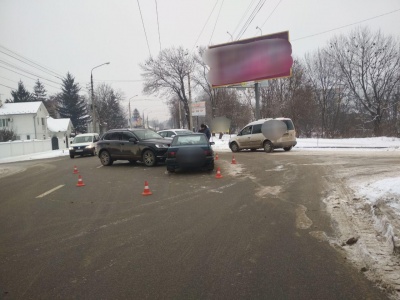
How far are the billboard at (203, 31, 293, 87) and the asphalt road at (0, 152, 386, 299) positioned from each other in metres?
20.4

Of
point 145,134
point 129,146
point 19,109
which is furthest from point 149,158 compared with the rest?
point 19,109

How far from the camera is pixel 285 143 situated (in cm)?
1948

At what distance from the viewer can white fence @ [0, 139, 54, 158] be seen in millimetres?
32969

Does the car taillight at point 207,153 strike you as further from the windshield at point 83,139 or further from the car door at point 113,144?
the windshield at point 83,139

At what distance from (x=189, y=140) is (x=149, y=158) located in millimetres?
2961

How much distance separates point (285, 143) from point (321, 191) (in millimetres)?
11570

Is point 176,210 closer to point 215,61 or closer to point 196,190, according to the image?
point 196,190

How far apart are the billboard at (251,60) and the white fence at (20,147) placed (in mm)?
21290

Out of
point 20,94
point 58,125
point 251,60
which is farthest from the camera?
point 20,94

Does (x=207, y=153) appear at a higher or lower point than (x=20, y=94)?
lower

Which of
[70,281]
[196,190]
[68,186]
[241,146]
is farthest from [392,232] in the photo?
[241,146]

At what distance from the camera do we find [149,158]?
1467cm

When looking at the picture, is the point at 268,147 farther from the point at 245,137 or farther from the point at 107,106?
the point at 107,106

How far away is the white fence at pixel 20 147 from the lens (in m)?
33.0
